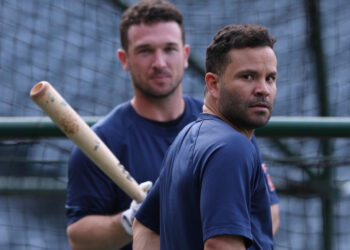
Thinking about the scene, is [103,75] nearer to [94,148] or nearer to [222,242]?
[94,148]

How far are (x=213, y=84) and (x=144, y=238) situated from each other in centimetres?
45

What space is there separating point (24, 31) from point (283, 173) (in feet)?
5.99

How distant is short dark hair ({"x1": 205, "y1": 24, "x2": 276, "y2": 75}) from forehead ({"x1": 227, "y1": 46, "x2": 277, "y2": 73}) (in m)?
0.01

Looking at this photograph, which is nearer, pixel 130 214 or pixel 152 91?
pixel 130 214

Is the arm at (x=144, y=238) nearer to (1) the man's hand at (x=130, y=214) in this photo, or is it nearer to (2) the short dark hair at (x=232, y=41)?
(1) the man's hand at (x=130, y=214)

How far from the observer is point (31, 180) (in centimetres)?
301

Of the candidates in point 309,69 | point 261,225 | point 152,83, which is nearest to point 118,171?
point 152,83

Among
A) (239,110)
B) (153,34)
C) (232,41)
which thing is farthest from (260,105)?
(153,34)

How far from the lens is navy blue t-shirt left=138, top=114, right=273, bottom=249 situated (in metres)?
1.25

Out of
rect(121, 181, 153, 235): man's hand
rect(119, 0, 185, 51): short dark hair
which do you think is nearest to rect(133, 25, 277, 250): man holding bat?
rect(121, 181, 153, 235): man's hand

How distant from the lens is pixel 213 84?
1487mm

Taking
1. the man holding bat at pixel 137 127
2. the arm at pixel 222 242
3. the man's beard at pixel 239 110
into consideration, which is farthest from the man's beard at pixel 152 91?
the arm at pixel 222 242

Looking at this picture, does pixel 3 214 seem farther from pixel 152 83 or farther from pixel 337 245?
pixel 337 245

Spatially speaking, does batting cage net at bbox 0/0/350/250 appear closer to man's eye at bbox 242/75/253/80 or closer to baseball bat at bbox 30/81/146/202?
baseball bat at bbox 30/81/146/202
